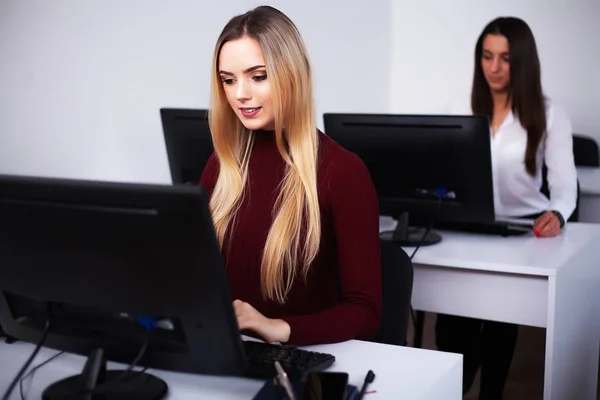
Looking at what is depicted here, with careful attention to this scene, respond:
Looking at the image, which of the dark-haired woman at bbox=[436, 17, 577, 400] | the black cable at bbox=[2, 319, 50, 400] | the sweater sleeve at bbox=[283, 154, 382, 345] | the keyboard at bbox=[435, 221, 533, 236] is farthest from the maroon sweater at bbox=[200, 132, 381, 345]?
the dark-haired woman at bbox=[436, 17, 577, 400]

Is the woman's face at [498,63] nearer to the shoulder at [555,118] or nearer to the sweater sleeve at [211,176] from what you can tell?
the shoulder at [555,118]

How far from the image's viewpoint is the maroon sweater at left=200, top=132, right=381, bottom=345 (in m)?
1.60

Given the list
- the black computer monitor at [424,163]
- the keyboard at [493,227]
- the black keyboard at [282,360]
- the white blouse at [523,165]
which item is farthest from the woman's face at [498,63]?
the black keyboard at [282,360]

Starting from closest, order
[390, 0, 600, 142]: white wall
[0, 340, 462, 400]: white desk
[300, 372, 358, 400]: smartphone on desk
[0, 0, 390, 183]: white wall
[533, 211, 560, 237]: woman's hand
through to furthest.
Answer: [300, 372, 358, 400]: smartphone on desk, [0, 340, 462, 400]: white desk, [0, 0, 390, 183]: white wall, [533, 211, 560, 237]: woman's hand, [390, 0, 600, 142]: white wall

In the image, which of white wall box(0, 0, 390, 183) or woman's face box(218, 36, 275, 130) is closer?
woman's face box(218, 36, 275, 130)

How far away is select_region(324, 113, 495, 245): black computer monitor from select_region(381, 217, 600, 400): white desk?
12 centimetres

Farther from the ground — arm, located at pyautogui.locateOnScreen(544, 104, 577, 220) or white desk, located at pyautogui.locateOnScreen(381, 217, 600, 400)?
arm, located at pyautogui.locateOnScreen(544, 104, 577, 220)

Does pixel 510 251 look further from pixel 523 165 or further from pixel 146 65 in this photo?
pixel 146 65

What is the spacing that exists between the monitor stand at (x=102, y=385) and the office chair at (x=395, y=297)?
2.13 ft

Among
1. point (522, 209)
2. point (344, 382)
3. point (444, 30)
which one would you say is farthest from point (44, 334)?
point (444, 30)

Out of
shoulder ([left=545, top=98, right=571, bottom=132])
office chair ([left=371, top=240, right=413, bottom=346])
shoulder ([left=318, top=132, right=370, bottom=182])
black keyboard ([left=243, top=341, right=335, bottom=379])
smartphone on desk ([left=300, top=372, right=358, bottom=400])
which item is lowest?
office chair ([left=371, top=240, right=413, bottom=346])

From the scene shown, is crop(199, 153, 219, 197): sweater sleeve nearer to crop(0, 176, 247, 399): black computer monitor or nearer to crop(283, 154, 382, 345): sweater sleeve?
crop(283, 154, 382, 345): sweater sleeve

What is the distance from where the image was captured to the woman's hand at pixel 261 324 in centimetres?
140

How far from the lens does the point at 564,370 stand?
7.59ft
